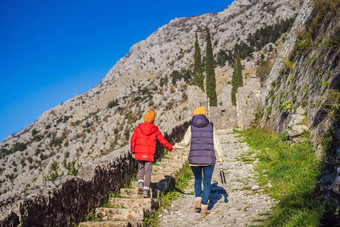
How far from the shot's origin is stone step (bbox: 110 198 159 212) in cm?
502

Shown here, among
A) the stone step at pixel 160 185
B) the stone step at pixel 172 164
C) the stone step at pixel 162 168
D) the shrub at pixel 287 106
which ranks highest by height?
the shrub at pixel 287 106

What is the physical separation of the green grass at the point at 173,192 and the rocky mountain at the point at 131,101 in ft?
97.4

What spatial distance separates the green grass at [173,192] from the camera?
480 centimetres

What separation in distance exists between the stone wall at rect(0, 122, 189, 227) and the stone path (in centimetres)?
139

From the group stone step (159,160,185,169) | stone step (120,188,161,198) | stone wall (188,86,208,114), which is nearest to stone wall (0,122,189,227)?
stone step (120,188,161,198)

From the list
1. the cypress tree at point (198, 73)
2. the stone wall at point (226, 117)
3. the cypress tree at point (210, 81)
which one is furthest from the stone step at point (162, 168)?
the cypress tree at point (210, 81)

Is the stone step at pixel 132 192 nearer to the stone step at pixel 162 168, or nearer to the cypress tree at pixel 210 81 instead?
the stone step at pixel 162 168

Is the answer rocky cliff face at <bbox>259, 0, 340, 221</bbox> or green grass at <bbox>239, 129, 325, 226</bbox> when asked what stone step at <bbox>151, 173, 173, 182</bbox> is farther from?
rocky cliff face at <bbox>259, 0, 340, 221</bbox>

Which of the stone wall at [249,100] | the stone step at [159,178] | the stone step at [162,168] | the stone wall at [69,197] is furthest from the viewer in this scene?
the stone wall at [249,100]

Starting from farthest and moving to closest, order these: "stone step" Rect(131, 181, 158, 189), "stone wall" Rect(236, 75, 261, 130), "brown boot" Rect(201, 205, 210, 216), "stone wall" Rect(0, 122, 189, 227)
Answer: "stone wall" Rect(236, 75, 261, 130), "stone step" Rect(131, 181, 158, 189), "brown boot" Rect(201, 205, 210, 216), "stone wall" Rect(0, 122, 189, 227)

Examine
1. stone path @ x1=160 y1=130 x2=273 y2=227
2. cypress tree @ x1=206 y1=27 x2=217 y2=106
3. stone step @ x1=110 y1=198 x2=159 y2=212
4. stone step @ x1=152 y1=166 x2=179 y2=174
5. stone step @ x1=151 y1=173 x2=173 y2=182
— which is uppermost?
cypress tree @ x1=206 y1=27 x2=217 y2=106

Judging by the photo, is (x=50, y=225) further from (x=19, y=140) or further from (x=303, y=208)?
(x=19, y=140)

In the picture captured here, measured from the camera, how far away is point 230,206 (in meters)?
5.39

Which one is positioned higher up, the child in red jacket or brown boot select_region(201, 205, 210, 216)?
the child in red jacket
